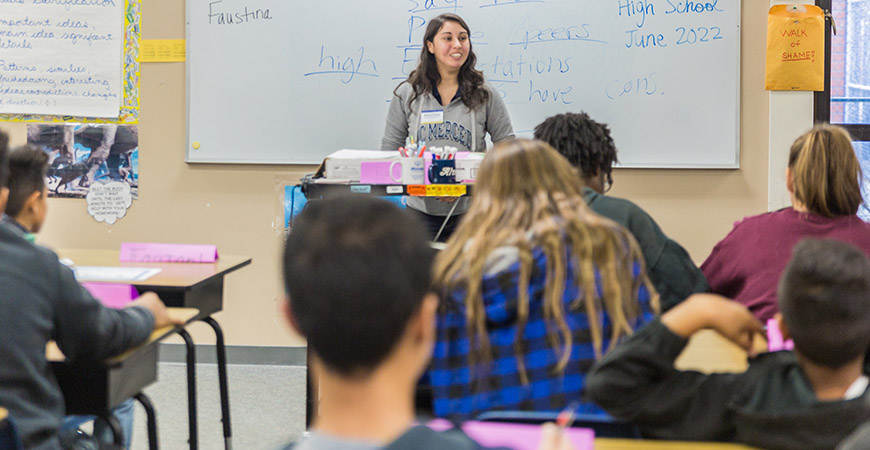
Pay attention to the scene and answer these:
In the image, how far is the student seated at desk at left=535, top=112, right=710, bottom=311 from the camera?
6.61ft

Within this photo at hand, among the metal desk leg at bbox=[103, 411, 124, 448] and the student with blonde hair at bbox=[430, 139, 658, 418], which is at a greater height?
the student with blonde hair at bbox=[430, 139, 658, 418]

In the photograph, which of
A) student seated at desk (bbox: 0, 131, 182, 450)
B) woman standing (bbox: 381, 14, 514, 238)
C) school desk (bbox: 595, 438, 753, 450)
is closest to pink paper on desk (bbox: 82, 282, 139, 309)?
student seated at desk (bbox: 0, 131, 182, 450)

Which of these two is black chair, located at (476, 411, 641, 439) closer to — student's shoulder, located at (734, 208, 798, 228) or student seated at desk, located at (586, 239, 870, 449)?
student seated at desk, located at (586, 239, 870, 449)

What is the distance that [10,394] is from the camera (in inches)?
62.2

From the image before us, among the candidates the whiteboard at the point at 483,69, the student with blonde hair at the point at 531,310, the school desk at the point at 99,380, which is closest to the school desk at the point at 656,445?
the student with blonde hair at the point at 531,310

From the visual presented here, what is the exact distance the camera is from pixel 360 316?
0.74 metres

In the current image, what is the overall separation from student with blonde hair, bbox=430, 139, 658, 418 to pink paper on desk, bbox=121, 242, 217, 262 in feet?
5.34

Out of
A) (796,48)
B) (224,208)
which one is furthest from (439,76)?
(796,48)

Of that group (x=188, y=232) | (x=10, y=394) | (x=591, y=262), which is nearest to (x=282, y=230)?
(x=188, y=232)

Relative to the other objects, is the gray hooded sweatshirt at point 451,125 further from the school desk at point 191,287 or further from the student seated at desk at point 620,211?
the student seated at desk at point 620,211

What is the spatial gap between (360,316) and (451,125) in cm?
290

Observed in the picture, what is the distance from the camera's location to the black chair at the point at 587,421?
4.20 feet

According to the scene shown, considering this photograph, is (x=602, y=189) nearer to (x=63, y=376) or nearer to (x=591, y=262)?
(x=591, y=262)

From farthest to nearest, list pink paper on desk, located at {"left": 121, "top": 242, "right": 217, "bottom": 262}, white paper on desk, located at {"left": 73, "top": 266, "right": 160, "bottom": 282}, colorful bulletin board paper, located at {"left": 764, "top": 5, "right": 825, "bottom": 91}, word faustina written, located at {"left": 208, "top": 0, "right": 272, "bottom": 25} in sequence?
word faustina written, located at {"left": 208, "top": 0, "right": 272, "bottom": 25}
colorful bulletin board paper, located at {"left": 764, "top": 5, "right": 825, "bottom": 91}
pink paper on desk, located at {"left": 121, "top": 242, "right": 217, "bottom": 262}
white paper on desk, located at {"left": 73, "top": 266, "right": 160, "bottom": 282}
